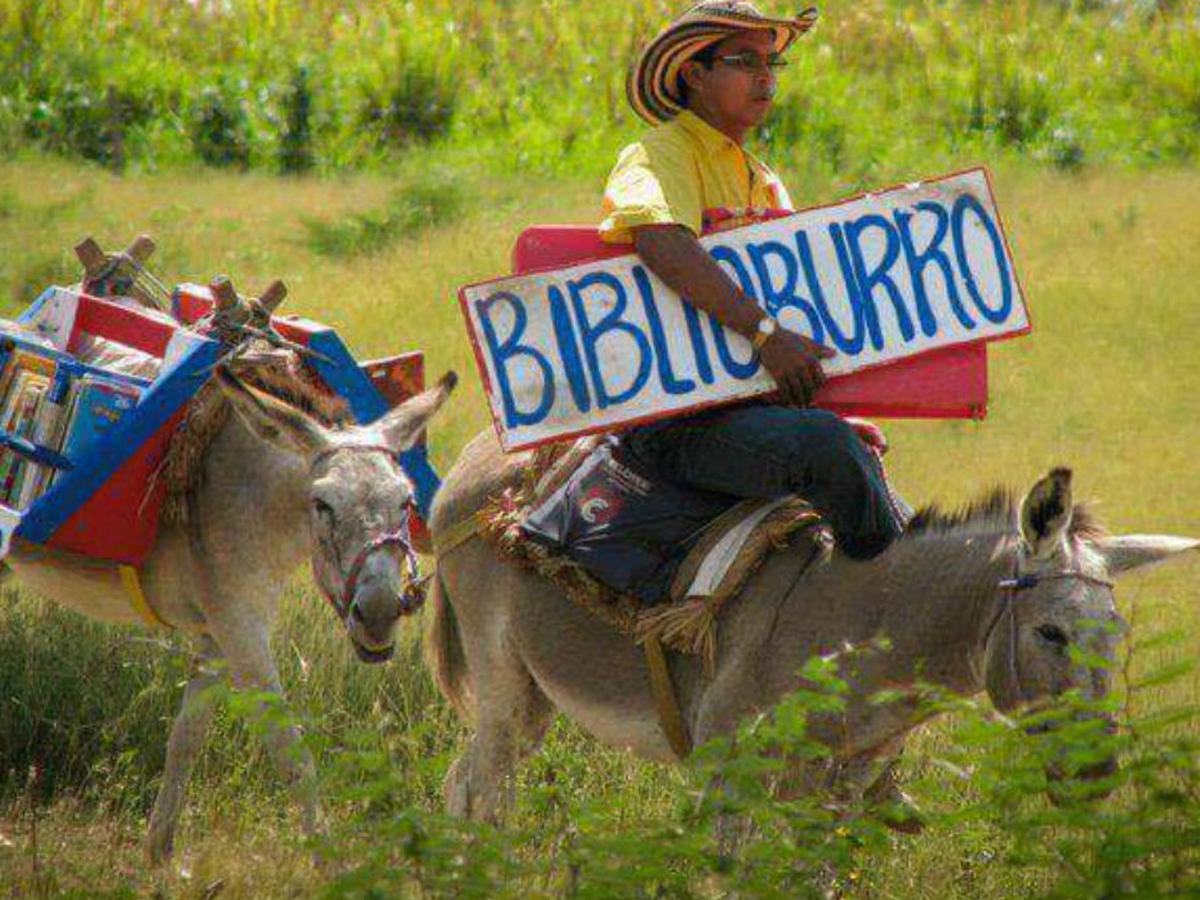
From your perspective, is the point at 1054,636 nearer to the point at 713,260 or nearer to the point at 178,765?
the point at 713,260

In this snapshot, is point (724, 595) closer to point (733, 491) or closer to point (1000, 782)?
point (733, 491)

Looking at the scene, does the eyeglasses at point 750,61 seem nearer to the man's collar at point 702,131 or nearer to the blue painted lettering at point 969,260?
the man's collar at point 702,131

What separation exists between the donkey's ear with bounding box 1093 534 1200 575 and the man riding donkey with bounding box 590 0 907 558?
622 mm

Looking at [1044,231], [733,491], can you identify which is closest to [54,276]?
[1044,231]

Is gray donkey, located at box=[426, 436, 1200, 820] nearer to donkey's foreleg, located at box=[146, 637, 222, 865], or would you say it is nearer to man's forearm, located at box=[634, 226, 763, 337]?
man's forearm, located at box=[634, 226, 763, 337]

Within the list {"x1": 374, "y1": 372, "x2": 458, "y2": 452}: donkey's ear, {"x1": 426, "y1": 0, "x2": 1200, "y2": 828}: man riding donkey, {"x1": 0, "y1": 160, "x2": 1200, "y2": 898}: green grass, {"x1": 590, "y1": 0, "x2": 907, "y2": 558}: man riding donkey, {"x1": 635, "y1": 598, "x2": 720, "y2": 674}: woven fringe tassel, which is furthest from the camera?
{"x1": 374, "y1": 372, "x2": 458, "y2": 452}: donkey's ear

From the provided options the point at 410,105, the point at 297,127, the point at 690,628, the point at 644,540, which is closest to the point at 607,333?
the point at 644,540

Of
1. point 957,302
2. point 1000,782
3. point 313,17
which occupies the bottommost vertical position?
point 1000,782

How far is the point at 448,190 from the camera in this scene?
18641 mm

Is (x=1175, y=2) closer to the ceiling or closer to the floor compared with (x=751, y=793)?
closer to the ceiling

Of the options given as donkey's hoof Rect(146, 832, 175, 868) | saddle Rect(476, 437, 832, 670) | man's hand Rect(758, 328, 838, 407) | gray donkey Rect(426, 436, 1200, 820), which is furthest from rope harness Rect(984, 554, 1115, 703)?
donkey's hoof Rect(146, 832, 175, 868)

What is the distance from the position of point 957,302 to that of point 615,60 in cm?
1539

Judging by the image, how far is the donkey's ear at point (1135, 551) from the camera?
569cm

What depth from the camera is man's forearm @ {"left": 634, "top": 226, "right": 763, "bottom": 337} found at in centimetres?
606
